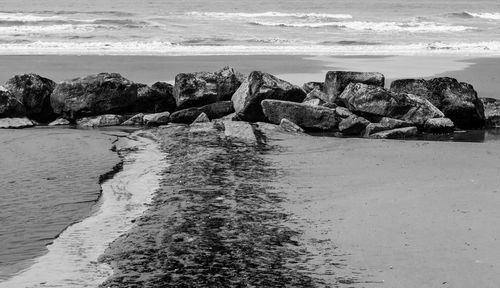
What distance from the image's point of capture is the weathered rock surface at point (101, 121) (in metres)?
11.5

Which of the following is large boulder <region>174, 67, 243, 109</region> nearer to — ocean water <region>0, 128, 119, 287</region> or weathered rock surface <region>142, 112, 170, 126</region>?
weathered rock surface <region>142, 112, 170, 126</region>

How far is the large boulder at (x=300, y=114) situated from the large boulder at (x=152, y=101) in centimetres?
189

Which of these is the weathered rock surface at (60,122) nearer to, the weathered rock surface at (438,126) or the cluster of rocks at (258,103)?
the cluster of rocks at (258,103)

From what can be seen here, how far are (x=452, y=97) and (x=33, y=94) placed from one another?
668 centimetres

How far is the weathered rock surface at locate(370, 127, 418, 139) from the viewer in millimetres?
10438

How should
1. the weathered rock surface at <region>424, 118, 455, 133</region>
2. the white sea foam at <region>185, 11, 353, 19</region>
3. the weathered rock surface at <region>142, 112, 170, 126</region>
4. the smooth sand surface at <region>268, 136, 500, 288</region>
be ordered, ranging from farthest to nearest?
the white sea foam at <region>185, 11, 353, 19</region>, the weathered rock surface at <region>142, 112, 170, 126</region>, the weathered rock surface at <region>424, 118, 455, 133</region>, the smooth sand surface at <region>268, 136, 500, 288</region>

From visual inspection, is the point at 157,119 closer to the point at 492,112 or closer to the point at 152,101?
the point at 152,101

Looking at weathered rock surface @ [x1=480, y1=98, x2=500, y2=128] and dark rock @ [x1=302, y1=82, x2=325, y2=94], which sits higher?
dark rock @ [x1=302, y1=82, x2=325, y2=94]

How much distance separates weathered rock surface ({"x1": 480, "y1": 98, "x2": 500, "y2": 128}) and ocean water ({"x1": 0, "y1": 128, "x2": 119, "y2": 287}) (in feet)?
19.2

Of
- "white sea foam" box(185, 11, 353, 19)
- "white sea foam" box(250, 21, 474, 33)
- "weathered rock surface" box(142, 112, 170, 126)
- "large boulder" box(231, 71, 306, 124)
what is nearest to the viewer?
"large boulder" box(231, 71, 306, 124)

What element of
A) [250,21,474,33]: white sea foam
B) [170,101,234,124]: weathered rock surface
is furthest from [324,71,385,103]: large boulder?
[250,21,474,33]: white sea foam

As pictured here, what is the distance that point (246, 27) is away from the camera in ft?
109

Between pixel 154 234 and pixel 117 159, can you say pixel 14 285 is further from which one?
pixel 117 159

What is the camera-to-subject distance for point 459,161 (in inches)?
340
